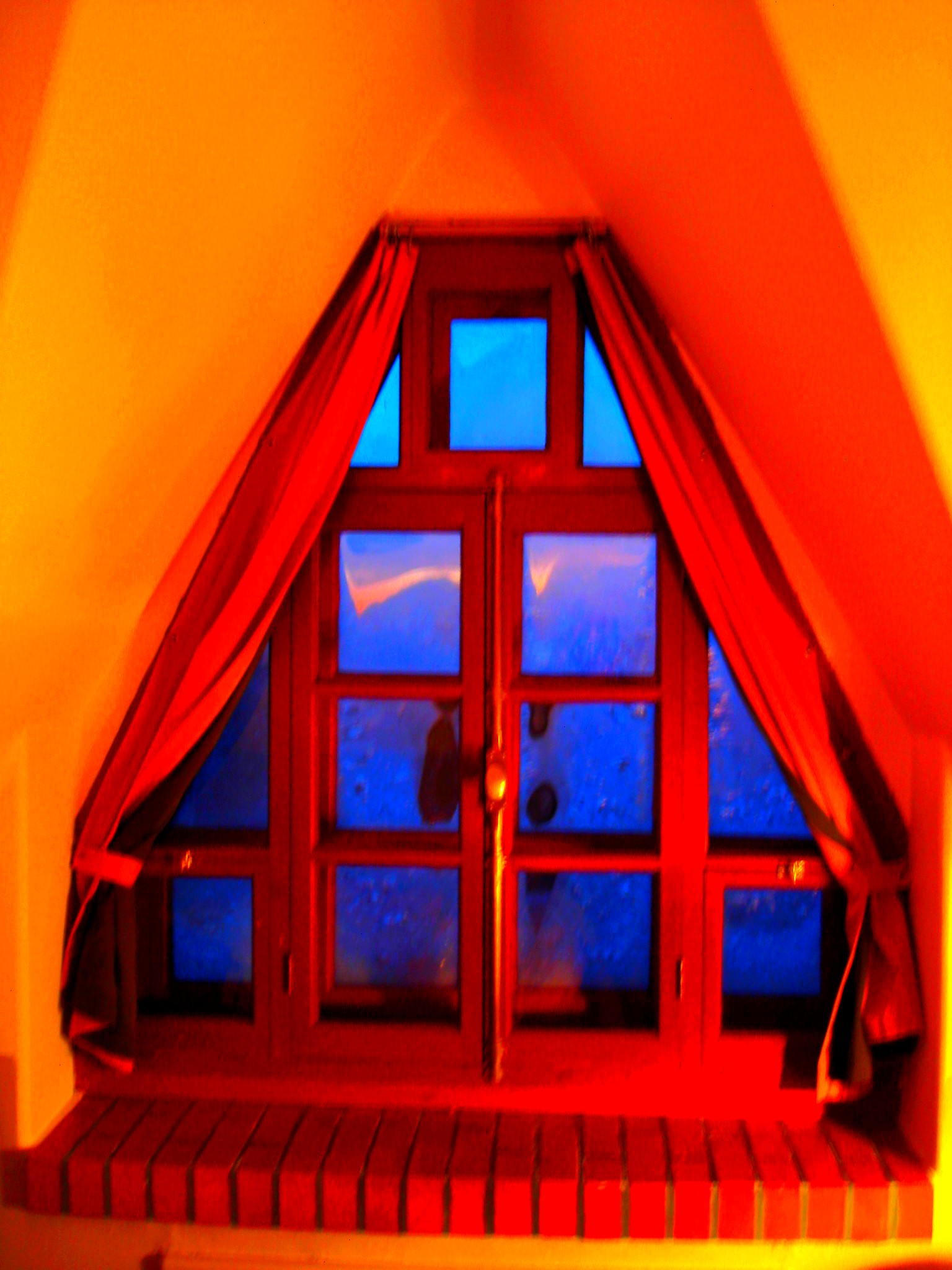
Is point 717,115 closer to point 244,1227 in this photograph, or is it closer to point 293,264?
point 293,264

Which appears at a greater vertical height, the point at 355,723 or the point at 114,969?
the point at 355,723

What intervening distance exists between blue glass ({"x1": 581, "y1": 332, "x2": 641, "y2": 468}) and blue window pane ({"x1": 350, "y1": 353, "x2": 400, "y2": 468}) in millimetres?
393

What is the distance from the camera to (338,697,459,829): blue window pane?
1906 mm

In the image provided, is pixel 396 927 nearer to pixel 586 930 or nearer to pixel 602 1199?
pixel 586 930

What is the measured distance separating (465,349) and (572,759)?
89cm

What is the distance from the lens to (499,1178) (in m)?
1.61

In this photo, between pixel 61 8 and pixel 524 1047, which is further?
pixel 524 1047

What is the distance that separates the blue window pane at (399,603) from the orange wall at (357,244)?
32cm

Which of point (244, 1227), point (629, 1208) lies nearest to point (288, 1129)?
point (244, 1227)

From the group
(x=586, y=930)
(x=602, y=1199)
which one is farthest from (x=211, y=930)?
(x=602, y=1199)

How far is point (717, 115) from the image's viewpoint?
46.1 inches

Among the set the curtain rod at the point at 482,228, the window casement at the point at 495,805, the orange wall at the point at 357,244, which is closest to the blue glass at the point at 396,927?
the window casement at the point at 495,805

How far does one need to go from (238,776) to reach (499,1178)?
36.5 inches

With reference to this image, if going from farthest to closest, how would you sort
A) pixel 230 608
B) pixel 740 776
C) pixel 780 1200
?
1. pixel 740 776
2. pixel 230 608
3. pixel 780 1200
